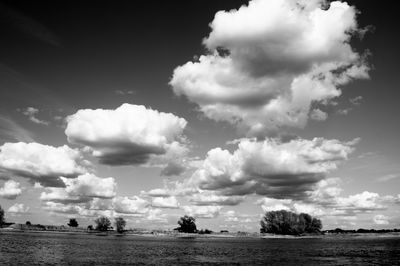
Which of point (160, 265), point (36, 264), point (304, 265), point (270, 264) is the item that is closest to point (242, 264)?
point (270, 264)

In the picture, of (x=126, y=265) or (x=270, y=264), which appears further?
(x=270, y=264)

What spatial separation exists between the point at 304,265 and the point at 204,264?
1976 centimetres

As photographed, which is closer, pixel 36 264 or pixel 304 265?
pixel 36 264

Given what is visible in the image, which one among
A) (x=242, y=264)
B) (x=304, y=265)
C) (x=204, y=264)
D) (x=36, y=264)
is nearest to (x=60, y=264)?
(x=36, y=264)

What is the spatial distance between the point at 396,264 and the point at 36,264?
68586mm

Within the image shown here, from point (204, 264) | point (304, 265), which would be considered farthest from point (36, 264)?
point (304, 265)

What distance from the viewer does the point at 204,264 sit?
249 ft

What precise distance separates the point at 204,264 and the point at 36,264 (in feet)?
103

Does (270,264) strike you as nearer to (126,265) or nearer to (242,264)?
(242,264)

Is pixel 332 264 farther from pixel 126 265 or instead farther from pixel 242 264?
pixel 126 265

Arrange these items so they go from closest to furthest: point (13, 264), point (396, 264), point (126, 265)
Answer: point (13, 264) < point (126, 265) < point (396, 264)

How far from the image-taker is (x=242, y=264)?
250 ft

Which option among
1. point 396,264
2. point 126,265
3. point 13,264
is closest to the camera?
point 13,264

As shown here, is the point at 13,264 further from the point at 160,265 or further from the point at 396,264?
the point at 396,264
